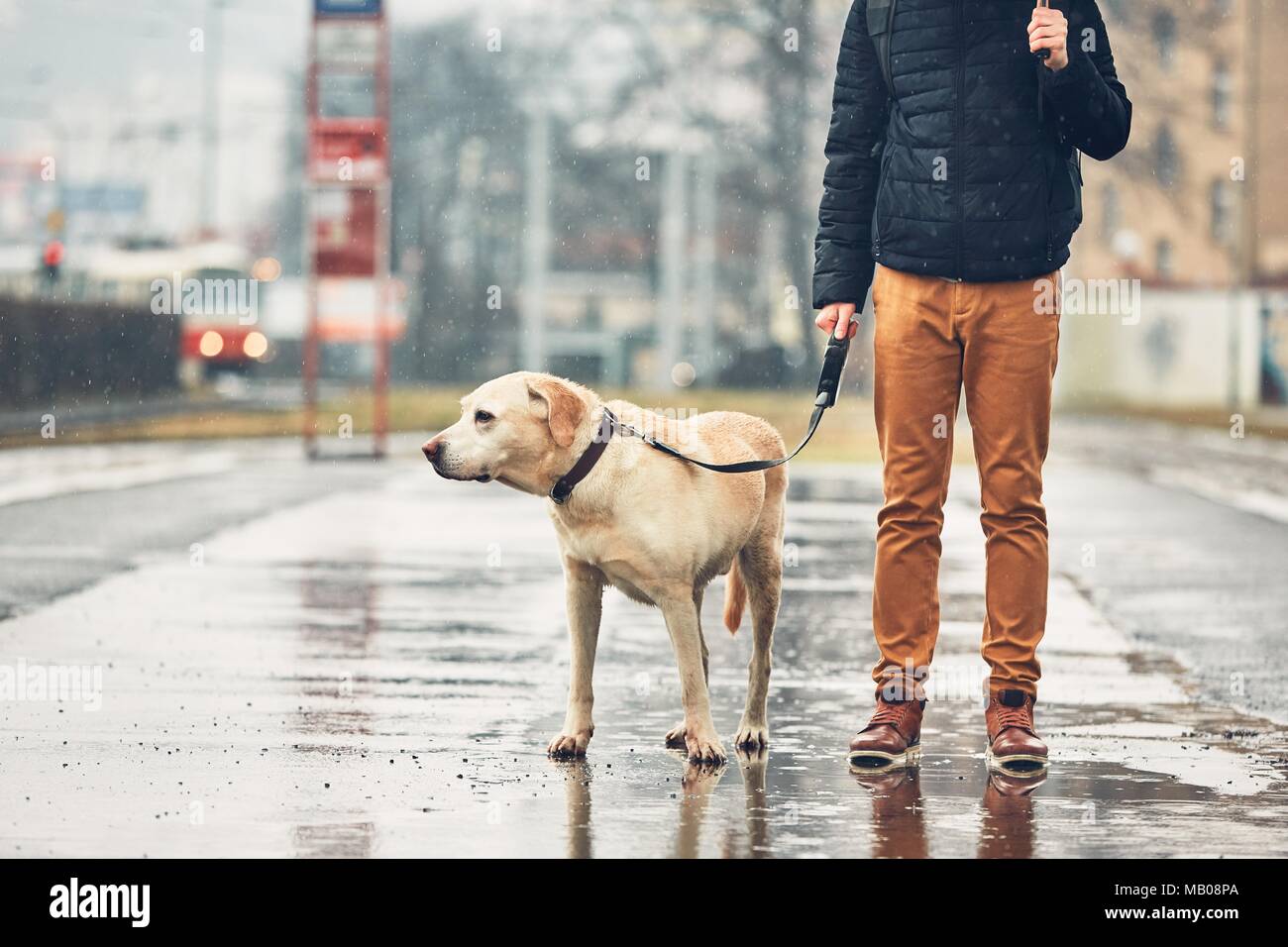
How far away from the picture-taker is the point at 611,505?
19.9ft

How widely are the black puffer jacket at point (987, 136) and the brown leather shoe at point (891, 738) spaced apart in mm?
1199

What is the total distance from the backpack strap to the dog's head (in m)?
1.24

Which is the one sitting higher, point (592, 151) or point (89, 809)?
point (592, 151)

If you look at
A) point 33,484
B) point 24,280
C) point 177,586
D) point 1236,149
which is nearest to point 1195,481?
point 33,484

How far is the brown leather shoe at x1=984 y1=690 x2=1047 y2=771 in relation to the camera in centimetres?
591

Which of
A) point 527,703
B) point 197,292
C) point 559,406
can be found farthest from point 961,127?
point 197,292

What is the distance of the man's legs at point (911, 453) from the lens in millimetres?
6152

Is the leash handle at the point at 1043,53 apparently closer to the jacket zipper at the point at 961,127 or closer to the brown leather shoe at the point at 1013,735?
the jacket zipper at the point at 961,127

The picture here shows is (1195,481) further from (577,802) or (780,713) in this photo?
(577,802)

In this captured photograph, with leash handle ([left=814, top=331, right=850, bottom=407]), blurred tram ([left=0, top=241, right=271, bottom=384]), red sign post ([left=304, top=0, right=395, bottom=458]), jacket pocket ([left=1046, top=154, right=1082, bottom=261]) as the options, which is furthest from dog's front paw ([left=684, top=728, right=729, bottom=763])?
blurred tram ([left=0, top=241, right=271, bottom=384])

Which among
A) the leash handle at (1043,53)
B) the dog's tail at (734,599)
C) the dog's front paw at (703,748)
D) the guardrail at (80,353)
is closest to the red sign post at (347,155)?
the guardrail at (80,353)

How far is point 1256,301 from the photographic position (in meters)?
52.1

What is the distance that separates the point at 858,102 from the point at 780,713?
1.98 metres

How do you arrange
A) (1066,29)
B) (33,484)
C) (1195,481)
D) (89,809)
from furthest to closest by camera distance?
(1195,481) < (33,484) < (1066,29) < (89,809)
